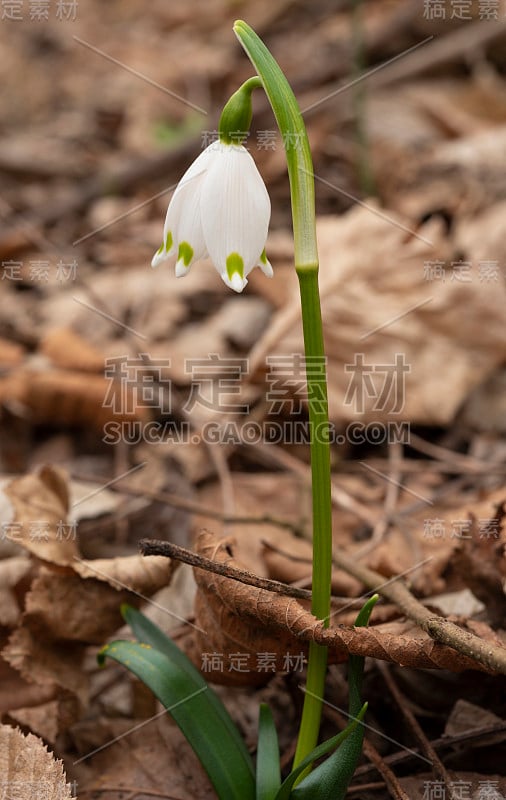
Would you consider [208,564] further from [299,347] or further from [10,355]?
[10,355]

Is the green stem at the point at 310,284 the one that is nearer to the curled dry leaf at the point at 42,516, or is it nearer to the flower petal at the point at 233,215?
the flower petal at the point at 233,215

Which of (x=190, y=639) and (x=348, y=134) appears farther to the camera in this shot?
(x=348, y=134)

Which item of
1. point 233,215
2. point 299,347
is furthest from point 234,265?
point 299,347

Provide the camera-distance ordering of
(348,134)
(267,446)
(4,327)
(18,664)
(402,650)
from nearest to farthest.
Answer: (402,650), (18,664), (267,446), (4,327), (348,134)

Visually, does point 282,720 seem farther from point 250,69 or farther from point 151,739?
point 250,69

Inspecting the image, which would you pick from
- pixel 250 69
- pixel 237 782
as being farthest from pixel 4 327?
pixel 250 69

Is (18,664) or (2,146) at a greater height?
(2,146)
